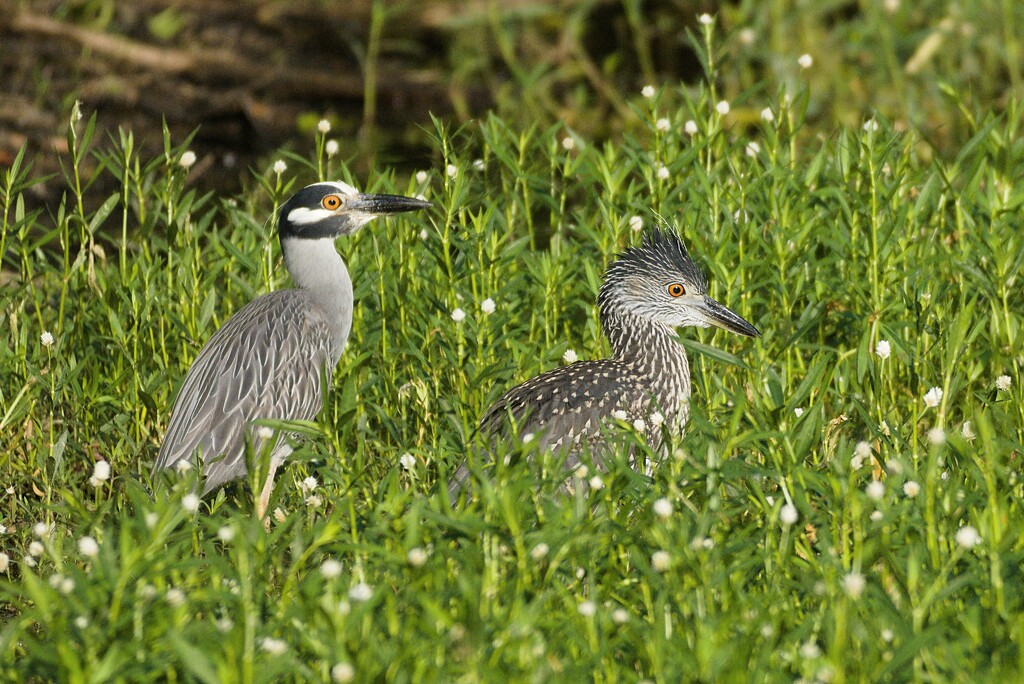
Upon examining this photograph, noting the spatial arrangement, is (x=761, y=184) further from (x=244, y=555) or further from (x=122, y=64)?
(x=122, y=64)


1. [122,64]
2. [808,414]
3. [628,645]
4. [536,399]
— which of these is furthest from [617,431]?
[122,64]

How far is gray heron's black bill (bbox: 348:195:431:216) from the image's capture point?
621cm

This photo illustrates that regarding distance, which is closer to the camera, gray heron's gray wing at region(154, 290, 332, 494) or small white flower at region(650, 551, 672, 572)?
small white flower at region(650, 551, 672, 572)

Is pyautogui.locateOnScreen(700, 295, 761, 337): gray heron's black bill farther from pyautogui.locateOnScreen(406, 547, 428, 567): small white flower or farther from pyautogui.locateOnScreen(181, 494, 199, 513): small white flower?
pyautogui.locateOnScreen(181, 494, 199, 513): small white flower

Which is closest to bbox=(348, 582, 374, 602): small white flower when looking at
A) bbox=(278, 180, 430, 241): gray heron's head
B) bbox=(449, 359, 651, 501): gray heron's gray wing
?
bbox=(449, 359, 651, 501): gray heron's gray wing

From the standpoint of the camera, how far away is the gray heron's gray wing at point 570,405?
17.3 ft

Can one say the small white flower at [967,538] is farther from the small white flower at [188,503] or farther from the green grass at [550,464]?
the small white flower at [188,503]

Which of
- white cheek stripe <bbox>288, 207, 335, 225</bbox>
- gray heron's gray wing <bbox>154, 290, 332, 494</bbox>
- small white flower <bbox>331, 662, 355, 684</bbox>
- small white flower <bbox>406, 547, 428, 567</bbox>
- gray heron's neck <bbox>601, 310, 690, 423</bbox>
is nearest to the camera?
small white flower <bbox>331, 662, 355, 684</bbox>

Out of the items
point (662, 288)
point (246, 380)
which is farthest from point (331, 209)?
point (662, 288)

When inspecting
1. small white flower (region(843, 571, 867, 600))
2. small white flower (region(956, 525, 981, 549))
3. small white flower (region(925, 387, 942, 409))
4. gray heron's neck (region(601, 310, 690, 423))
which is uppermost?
small white flower (region(843, 571, 867, 600))

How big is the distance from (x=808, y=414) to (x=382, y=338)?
2.31 meters

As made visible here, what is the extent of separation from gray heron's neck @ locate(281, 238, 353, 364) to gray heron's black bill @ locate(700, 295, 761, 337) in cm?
145

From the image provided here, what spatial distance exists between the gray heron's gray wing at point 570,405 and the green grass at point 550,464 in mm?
Result: 177

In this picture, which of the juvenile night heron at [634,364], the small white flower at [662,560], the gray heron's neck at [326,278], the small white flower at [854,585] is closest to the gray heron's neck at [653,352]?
the juvenile night heron at [634,364]
